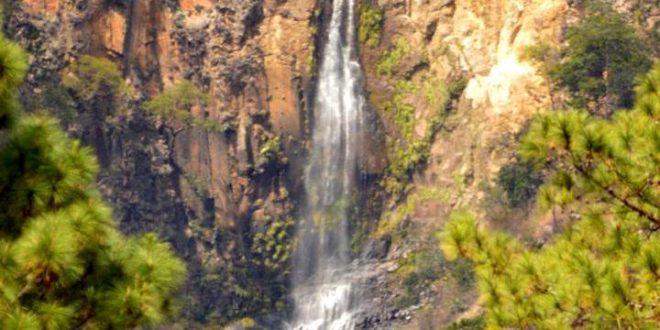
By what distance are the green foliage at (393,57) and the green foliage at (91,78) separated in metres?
7.79

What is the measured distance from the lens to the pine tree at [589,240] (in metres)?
5.81

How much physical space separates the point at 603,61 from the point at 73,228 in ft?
66.6

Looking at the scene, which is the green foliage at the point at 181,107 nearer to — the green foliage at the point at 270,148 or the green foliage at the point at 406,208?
the green foliage at the point at 270,148

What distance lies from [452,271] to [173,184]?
8641 mm

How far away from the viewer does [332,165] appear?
1097 inches

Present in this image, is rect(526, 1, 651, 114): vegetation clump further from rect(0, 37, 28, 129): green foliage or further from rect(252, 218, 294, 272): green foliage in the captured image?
rect(0, 37, 28, 129): green foliage

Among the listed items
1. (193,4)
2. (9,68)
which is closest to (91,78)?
(193,4)

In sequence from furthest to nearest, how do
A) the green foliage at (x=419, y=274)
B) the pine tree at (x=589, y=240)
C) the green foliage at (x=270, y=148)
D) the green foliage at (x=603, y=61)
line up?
the green foliage at (x=270, y=148) < the green foliage at (x=419, y=274) < the green foliage at (x=603, y=61) < the pine tree at (x=589, y=240)

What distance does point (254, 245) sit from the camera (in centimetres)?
2692

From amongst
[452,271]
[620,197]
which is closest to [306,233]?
[452,271]

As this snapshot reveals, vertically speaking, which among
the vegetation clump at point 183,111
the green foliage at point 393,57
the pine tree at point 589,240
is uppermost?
the pine tree at point 589,240

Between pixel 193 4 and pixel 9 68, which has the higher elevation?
pixel 9 68

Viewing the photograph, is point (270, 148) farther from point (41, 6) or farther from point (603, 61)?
point (603, 61)

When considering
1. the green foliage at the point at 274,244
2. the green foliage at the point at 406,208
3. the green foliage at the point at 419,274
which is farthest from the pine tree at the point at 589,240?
the green foliage at the point at 274,244
